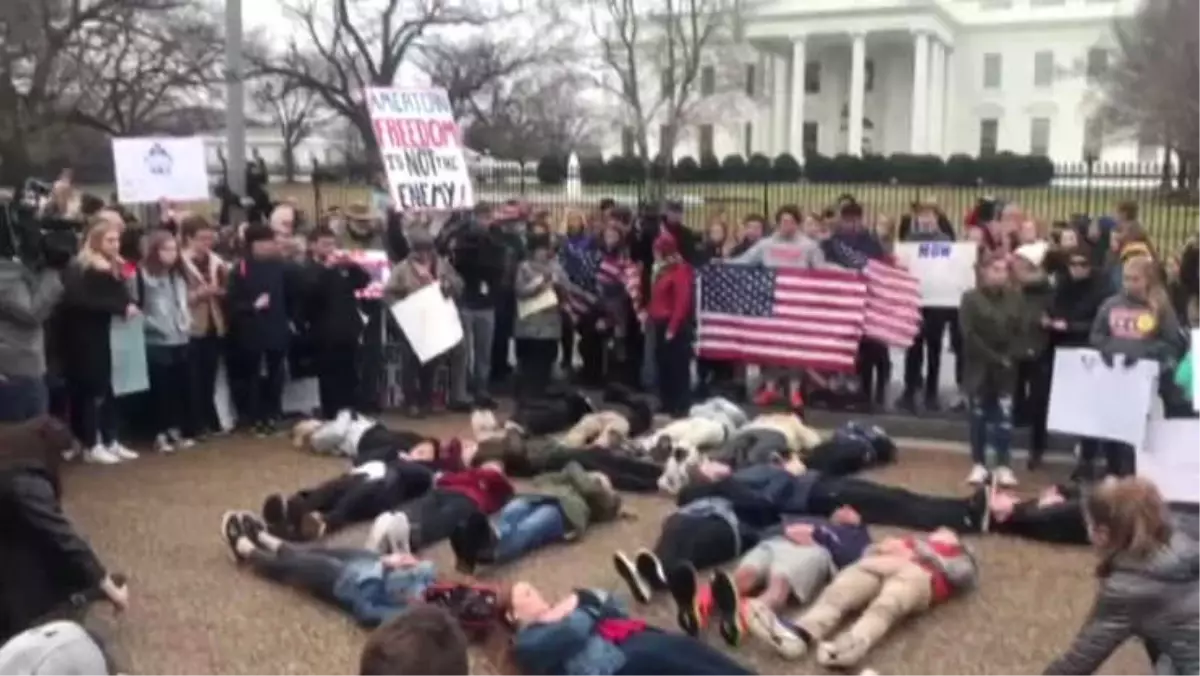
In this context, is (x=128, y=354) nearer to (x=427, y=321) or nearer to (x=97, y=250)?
(x=97, y=250)

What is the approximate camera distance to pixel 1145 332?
9.75 meters

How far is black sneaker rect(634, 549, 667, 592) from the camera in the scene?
7.32 metres

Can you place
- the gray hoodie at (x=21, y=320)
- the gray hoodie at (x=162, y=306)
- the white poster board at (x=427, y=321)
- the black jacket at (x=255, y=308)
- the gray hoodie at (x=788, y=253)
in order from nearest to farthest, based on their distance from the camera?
1. the gray hoodie at (x=21, y=320)
2. the gray hoodie at (x=162, y=306)
3. the black jacket at (x=255, y=308)
4. the white poster board at (x=427, y=321)
5. the gray hoodie at (x=788, y=253)

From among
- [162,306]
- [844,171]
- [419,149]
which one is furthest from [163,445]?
[844,171]

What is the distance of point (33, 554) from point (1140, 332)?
7.23 meters

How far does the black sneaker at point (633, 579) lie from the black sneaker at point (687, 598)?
0.58m

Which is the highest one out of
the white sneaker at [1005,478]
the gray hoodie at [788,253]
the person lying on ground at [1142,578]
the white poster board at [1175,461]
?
the gray hoodie at [788,253]

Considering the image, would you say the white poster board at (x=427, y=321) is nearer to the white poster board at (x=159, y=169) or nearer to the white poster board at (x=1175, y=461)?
the white poster board at (x=159, y=169)

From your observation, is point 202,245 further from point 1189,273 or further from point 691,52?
point 691,52

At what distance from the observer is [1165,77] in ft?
111

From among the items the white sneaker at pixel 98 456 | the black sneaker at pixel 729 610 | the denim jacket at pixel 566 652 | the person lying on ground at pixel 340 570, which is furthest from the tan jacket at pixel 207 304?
the denim jacket at pixel 566 652

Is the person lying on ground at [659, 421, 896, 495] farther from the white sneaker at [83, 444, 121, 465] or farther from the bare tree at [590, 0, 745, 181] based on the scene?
the bare tree at [590, 0, 745, 181]

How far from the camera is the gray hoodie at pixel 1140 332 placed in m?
9.70

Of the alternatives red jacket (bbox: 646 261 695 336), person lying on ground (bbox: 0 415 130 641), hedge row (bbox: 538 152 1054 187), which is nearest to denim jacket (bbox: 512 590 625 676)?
person lying on ground (bbox: 0 415 130 641)
